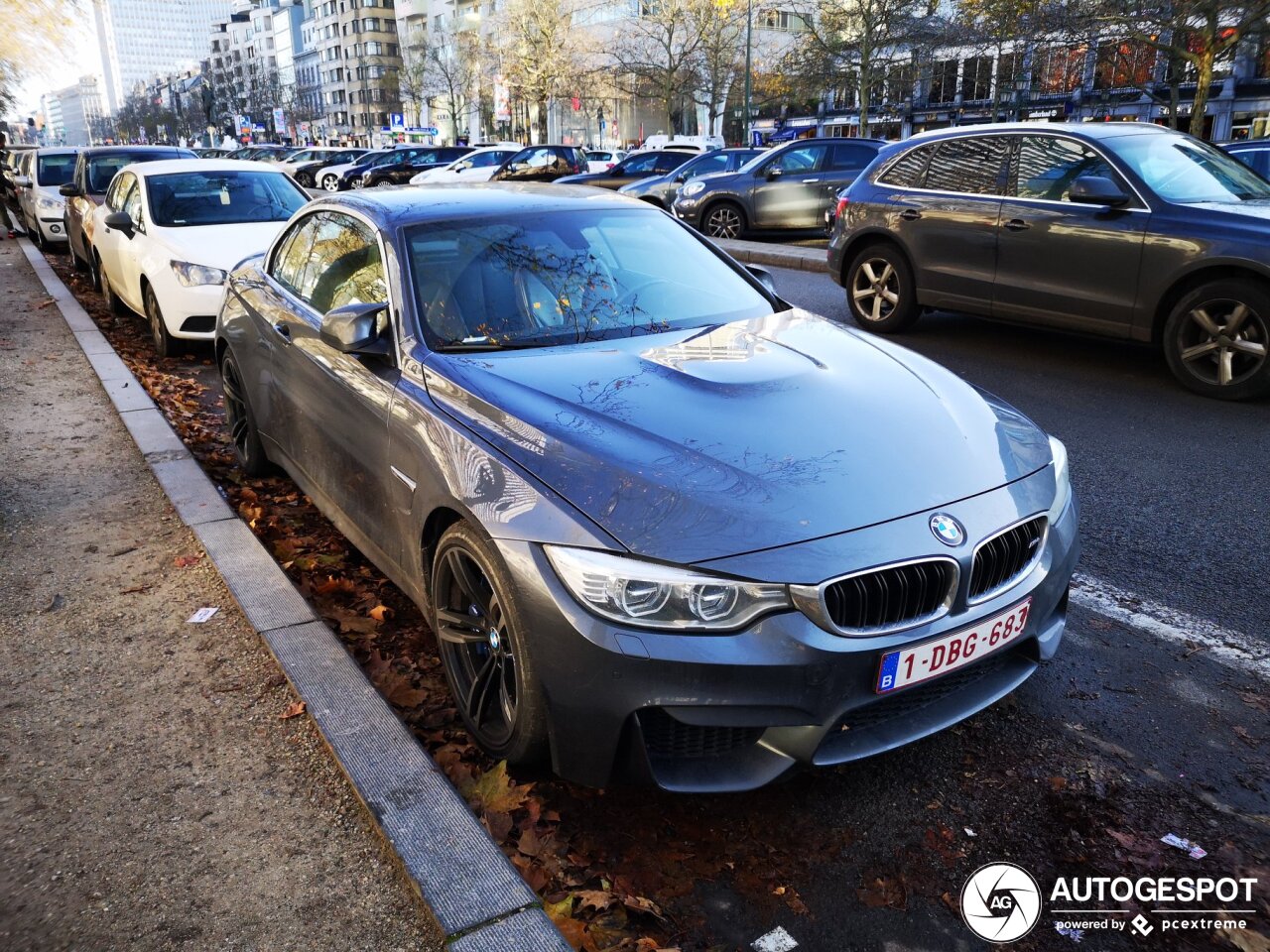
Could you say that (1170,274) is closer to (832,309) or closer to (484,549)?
(832,309)

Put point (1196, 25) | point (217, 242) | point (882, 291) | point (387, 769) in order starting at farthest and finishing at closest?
point (1196, 25), point (882, 291), point (217, 242), point (387, 769)

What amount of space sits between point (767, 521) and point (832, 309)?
27.0ft

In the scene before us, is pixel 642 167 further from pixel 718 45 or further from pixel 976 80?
pixel 718 45

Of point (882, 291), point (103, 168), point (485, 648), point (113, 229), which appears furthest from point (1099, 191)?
point (103, 168)

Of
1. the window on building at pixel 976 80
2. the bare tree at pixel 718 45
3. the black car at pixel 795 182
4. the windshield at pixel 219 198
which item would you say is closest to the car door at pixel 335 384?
the windshield at pixel 219 198

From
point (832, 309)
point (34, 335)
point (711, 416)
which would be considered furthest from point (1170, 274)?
point (34, 335)

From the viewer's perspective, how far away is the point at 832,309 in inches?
402

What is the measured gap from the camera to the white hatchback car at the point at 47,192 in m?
16.8

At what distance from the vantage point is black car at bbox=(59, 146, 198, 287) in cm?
1192

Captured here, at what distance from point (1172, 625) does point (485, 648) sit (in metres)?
2.52

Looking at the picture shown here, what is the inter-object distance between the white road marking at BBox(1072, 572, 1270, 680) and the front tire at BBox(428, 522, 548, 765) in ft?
7.58

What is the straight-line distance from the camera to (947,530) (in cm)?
247

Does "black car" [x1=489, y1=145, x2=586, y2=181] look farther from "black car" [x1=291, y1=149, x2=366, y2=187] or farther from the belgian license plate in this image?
the belgian license plate

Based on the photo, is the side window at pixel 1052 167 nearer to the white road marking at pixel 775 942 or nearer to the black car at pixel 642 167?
the white road marking at pixel 775 942
